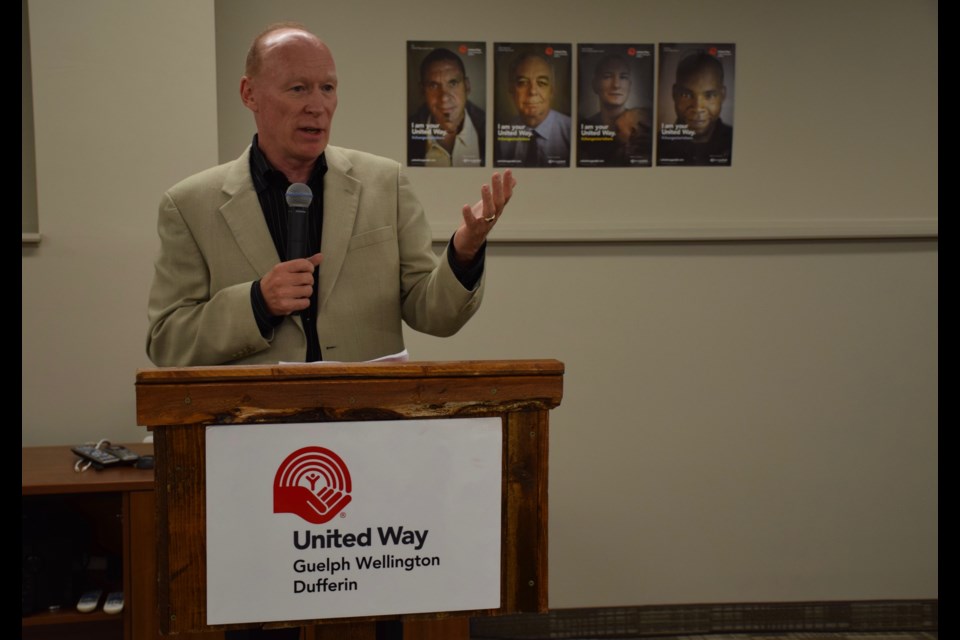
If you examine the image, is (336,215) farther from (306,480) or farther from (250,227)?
(306,480)

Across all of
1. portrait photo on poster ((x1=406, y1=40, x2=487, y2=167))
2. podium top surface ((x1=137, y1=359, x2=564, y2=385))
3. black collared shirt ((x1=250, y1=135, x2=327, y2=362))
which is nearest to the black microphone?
black collared shirt ((x1=250, y1=135, x2=327, y2=362))

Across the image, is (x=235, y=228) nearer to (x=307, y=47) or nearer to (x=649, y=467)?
(x=307, y=47)

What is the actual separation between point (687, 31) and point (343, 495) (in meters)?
2.72

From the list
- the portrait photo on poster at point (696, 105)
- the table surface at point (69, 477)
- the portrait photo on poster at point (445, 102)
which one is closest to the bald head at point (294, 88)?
the table surface at point (69, 477)

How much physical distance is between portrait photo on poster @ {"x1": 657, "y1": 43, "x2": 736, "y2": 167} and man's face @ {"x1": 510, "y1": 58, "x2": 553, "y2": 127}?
0.44 metres

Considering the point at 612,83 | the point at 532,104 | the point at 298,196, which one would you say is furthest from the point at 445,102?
the point at 298,196

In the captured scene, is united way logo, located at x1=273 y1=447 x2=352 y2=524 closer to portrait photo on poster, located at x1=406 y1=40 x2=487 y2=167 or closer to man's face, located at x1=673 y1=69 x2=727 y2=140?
portrait photo on poster, located at x1=406 y1=40 x2=487 y2=167

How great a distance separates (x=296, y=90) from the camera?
1.80 m

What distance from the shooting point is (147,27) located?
2.86 m

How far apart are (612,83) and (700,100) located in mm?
352

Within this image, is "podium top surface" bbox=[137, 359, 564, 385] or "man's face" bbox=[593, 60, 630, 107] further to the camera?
"man's face" bbox=[593, 60, 630, 107]

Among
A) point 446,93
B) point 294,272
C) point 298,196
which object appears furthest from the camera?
point 446,93

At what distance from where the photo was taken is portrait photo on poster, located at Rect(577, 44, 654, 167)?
3301 millimetres
